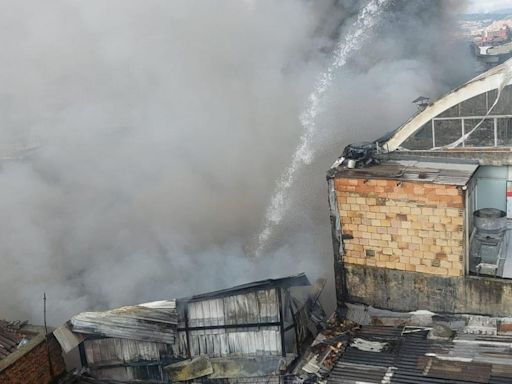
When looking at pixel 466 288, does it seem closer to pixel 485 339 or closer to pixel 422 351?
pixel 485 339

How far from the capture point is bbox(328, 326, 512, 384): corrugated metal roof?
637 centimetres

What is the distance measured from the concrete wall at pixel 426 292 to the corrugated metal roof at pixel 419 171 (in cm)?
150

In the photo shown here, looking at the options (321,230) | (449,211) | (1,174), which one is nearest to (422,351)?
(449,211)

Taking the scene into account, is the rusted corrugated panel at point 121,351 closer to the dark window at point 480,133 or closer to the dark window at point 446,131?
the dark window at point 446,131

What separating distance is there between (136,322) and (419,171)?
499 centimetres

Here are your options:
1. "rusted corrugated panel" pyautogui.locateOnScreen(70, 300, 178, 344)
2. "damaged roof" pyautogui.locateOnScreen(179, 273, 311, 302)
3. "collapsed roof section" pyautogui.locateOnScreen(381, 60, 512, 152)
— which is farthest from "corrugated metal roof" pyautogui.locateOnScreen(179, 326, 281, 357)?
"collapsed roof section" pyautogui.locateOnScreen(381, 60, 512, 152)

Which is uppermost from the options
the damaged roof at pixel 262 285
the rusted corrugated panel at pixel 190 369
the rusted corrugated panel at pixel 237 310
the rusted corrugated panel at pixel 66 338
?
the damaged roof at pixel 262 285

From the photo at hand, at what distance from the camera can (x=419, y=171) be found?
8.30 metres

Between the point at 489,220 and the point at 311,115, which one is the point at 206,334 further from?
the point at 311,115

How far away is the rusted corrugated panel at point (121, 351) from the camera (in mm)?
8469

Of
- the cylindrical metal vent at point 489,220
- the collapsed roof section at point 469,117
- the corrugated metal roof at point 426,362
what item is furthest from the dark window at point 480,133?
the corrugated metal roof at point 426,362

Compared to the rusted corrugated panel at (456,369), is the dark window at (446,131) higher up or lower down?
higher up

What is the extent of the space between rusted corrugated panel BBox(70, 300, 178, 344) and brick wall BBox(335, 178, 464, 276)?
302 cm

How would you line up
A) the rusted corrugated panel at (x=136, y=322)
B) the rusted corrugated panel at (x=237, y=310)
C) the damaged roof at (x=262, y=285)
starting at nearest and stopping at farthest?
the damaged roof at (x=262, y=285) < the rusted corrugated panel at (x=237, y=310) < the rusted corrugated panel at (x=136, y=322)
